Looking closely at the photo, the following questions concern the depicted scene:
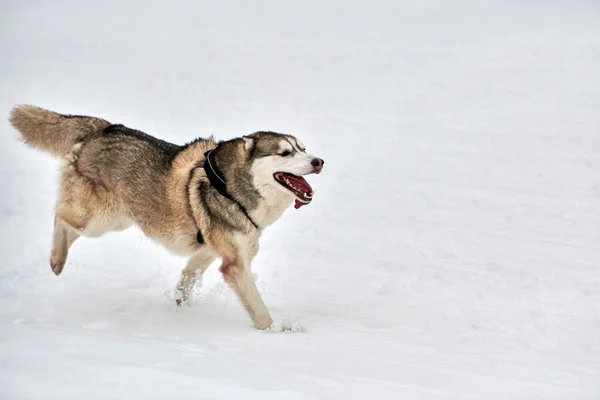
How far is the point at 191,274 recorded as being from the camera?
6562 millimetres

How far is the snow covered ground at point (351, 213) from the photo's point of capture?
13.6 ft

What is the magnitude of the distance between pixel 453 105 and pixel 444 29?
606 cm

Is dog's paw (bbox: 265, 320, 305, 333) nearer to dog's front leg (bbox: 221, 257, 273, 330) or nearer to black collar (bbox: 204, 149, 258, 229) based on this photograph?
dog's front leg (bbox: 221, 257, 273, 330)

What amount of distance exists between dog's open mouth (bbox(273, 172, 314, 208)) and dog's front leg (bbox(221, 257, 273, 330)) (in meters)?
0.72

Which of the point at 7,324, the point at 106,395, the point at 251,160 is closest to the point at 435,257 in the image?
the point at 251,160

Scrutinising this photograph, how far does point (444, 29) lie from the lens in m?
19.1

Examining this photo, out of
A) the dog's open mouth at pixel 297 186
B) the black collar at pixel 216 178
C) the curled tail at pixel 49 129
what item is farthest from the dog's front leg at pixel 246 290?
the curled tail at pixel 49 129

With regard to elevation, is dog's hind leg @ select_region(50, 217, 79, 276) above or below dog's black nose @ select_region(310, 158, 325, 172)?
below

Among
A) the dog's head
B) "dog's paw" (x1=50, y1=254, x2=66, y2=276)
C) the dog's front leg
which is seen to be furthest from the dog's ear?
"dog's paw" (x1=50, y1=254, x2=66, y2=276)

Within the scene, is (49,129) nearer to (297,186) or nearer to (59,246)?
(59,246)

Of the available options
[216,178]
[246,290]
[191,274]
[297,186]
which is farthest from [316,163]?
[191,274]

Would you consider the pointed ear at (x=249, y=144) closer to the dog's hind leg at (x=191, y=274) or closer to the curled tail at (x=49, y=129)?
the dog's hind leg at (x=191, y=274)

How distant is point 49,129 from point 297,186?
2.48 metres

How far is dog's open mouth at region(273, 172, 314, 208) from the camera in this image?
18.5 ft
